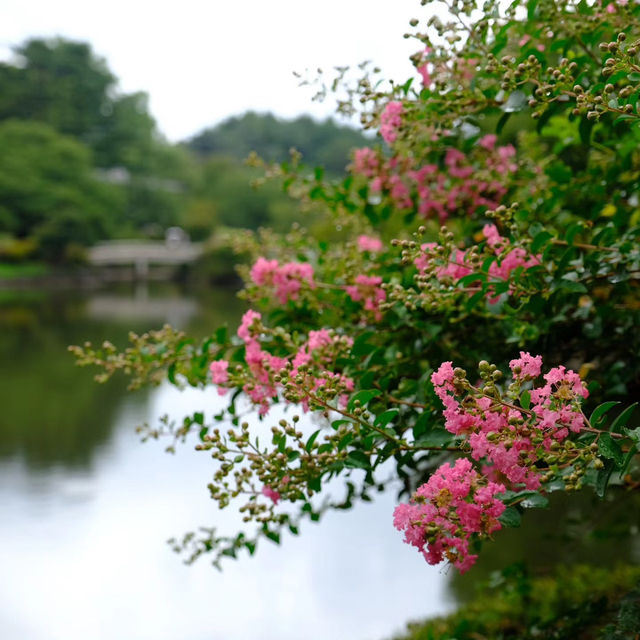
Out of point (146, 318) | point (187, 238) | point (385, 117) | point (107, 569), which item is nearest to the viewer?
point (385, 117)

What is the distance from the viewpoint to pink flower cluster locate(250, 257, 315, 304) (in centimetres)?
188

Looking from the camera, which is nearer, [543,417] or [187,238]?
[543,417]

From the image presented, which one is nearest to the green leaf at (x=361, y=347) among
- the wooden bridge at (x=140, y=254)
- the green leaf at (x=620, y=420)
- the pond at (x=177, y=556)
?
the green leaf at (x=620, y=420)

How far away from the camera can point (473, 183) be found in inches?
80.8

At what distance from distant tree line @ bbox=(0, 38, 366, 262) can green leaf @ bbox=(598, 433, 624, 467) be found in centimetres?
2820

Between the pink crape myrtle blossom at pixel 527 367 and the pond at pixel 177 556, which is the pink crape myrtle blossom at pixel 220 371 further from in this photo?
the pond at pixel 177 556

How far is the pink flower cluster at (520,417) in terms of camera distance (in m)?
0.96

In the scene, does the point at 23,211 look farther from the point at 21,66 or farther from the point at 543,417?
the point at 543,417

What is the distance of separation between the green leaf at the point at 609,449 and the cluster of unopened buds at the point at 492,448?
0.04 feet

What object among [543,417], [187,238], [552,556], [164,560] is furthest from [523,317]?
[187,238]

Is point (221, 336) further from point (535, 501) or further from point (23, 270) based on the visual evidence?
point (23, 270)

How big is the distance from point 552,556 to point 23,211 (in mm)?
27931

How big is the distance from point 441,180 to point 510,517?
1.17m

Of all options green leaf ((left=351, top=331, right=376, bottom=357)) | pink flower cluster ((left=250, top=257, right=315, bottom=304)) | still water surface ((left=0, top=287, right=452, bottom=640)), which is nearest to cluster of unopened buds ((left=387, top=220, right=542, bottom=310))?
green leaf ((left=351, top=331, right=376, bottom=357))
